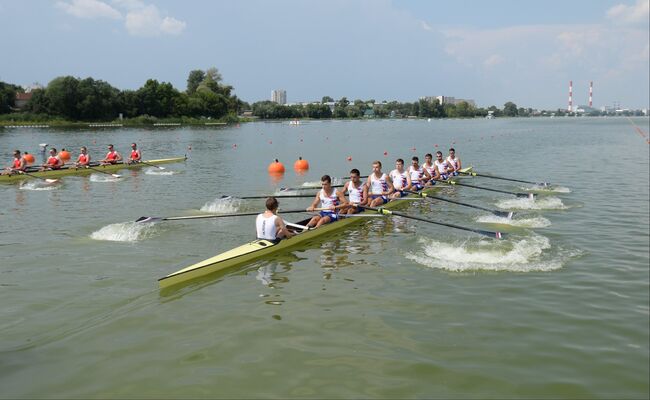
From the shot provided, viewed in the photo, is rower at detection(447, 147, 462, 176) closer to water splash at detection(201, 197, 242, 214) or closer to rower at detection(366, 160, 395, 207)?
rower at detection(366, 160, 395, 207)

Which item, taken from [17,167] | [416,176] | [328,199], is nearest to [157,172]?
[17,167]

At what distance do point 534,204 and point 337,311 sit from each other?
35.7 ft

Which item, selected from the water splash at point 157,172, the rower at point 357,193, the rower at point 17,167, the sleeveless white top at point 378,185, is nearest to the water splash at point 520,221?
the sleeveless white top at point 378,185

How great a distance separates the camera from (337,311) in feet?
25.2

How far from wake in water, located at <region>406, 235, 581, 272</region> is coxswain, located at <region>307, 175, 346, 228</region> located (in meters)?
2.18

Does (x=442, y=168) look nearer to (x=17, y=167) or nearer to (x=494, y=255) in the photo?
(x=494, y=255)

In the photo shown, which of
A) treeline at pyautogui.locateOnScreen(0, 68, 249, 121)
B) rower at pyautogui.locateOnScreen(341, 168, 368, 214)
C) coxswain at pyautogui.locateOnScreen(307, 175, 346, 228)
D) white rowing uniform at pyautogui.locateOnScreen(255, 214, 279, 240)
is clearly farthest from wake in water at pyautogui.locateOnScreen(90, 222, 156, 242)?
treeline at pyautogui.locateOnScreen(0, 68, 249, 121)

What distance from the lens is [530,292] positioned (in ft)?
27.3

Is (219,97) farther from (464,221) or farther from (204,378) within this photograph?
(204,378)

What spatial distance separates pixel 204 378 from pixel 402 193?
1115 cm

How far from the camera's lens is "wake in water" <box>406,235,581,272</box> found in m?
9.67

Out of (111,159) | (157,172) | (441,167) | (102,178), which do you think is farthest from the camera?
(157,172)

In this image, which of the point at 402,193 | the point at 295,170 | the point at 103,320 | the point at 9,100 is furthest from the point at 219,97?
the point at 103,320

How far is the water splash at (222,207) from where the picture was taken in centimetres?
1544
